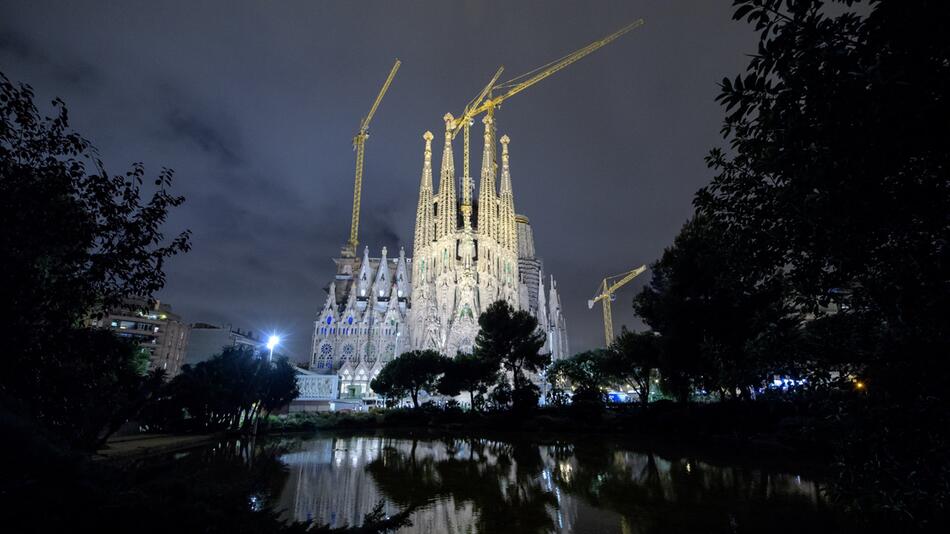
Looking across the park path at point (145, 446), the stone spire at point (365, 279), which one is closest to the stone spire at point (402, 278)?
the stone spire at point (365, 279)

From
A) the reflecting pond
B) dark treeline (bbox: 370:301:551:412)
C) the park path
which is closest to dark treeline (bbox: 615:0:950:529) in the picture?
the reflecting pond

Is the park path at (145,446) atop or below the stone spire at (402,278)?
below

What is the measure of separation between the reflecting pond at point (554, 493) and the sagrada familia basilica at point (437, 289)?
2019 inches

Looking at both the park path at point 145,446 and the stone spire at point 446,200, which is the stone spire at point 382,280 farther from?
the park path at point 145,446

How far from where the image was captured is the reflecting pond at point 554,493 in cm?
797

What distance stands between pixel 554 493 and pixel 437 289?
63561 mm

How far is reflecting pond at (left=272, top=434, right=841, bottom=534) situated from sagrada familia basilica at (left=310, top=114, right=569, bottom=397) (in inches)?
2019

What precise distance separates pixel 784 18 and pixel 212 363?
30666mm

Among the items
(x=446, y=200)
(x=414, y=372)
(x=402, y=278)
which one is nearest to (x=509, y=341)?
(x=414, y=372)

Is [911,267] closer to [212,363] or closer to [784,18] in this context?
[784,18]

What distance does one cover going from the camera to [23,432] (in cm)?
264

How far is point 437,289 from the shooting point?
73438 millimetres

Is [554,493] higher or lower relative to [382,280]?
lower

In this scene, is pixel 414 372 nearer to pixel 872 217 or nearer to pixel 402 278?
pixel 872 217
